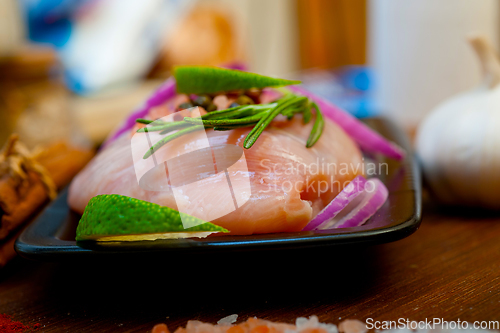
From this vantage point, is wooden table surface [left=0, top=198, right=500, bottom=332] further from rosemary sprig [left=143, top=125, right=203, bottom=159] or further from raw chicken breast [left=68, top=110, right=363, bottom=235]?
rosemary sprig [left=143, top=125, right=203, bottom=159]

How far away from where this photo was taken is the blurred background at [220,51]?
A: 6.55ft

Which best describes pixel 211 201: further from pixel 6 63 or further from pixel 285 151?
pixel 6 63

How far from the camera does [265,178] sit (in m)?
0.77

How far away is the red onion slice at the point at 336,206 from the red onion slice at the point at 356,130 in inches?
13.6

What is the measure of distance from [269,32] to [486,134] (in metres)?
4.49

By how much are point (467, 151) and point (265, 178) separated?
1.73ft

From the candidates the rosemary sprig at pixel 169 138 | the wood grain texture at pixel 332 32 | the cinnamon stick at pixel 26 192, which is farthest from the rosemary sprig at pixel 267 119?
the wood grain texture at pixel 332 32

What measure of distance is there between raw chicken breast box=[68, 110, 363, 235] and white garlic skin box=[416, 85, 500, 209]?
0.25 meters

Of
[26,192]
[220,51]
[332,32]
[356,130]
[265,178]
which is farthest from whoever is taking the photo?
[332,32]

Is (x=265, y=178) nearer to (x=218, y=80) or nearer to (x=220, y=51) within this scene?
(x=218, y=80)

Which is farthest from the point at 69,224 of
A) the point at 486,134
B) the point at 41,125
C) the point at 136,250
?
the point at 41,125

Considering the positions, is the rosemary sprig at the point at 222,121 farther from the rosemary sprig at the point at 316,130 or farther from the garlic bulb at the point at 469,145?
the garlic bulb at the point at 469,145

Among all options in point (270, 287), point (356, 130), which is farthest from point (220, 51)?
point (270, 287)

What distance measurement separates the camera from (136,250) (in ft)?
2.12
